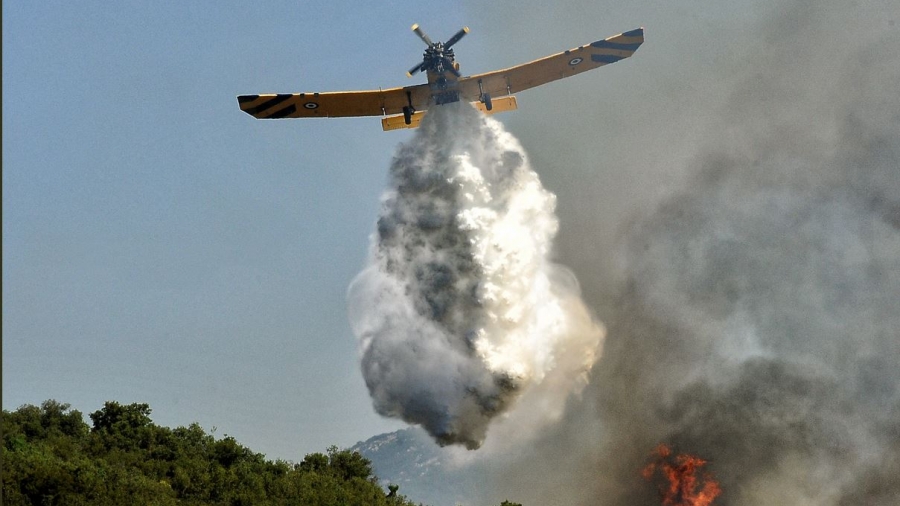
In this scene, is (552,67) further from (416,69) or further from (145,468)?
(145,468)

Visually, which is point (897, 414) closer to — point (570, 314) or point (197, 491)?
point (570, 314)

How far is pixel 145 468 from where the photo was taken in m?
72.2

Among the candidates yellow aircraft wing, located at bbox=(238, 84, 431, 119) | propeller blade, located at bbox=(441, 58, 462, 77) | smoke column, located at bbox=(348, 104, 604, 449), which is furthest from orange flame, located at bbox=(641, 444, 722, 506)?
propeller blade, located at bbox=(441, 58, 462, 77)

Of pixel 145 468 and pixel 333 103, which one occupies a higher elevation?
pixel 333 103

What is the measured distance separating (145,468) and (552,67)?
40.4 metres

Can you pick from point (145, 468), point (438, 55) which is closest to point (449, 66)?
point (438, 55)

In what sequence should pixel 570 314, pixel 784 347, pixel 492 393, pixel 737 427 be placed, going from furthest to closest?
pixel 784 347 → pixel 737 427 → pixel 570 314 → pixel 492 393

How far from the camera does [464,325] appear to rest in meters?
54.9

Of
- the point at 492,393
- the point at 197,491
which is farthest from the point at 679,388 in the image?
the point at 197,491

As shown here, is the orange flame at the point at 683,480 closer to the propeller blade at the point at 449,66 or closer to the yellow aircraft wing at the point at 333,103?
the yellow aircraft wing at the point at 333,103

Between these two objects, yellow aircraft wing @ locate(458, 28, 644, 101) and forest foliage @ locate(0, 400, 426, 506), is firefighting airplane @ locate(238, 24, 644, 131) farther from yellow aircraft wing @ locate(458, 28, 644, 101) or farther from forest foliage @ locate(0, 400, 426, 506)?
forest foliage @ locate(0, 400, 426, 506)

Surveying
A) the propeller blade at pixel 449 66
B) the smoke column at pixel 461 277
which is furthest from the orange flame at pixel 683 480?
the propeller blade at pixel 449 66

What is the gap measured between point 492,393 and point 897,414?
33707 mm

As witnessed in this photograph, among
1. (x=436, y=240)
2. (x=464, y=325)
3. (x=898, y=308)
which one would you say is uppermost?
(x=898, y=308)
